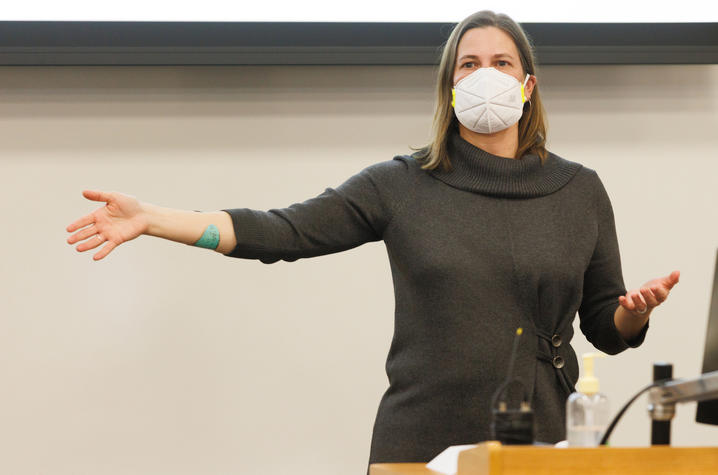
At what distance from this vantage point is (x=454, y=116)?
6.25 ft

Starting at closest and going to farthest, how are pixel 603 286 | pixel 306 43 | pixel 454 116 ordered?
pixel 603 286 < pixel 454 116 < pixel 306 43

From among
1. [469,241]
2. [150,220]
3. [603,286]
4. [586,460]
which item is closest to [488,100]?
[469,241]

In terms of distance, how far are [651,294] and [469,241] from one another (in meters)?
0.37

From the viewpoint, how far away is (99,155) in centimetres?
243

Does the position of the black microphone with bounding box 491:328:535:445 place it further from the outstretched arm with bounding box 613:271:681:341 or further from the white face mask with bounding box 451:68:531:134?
the white face mask with bounding box 451:68:531:134

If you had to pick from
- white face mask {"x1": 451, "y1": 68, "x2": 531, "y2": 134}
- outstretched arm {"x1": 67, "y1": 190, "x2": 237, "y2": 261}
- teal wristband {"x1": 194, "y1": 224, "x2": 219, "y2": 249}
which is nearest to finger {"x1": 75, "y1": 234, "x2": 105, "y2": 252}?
outstretched arm {"x1": 67, "y1": 190, "x2": 237, "y2": 261}

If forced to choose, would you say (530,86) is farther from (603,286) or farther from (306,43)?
(306,43)

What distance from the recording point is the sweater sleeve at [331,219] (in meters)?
1.69

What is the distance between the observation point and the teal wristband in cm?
162

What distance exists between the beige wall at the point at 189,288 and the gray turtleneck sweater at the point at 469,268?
714 mm

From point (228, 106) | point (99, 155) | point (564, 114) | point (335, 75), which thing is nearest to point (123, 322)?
point (99, 155)

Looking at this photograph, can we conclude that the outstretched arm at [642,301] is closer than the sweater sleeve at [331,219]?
Yes

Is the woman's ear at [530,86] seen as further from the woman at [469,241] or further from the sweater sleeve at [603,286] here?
the sweater sleeve at [603,286]

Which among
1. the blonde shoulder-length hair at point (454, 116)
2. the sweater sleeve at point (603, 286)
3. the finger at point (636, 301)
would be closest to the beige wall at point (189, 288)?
the blonde shoulder-length hair at point (454, 116)
